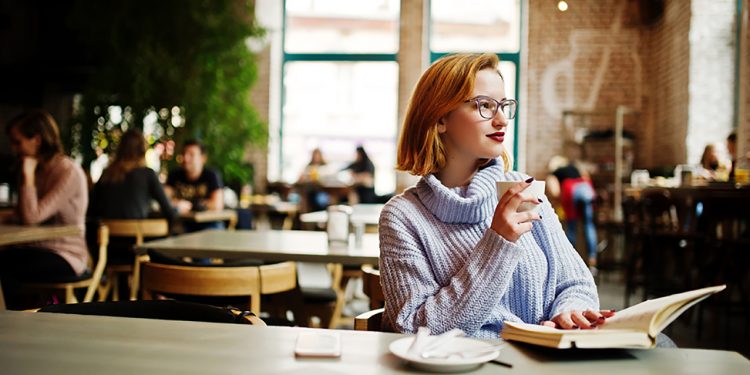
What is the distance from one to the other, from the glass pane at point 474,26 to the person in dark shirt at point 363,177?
1.89m

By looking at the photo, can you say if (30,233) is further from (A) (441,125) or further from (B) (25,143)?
(A) (441,125)

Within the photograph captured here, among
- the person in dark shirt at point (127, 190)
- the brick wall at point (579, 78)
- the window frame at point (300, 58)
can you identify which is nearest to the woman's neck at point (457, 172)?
the person in dark shirt at point (127, 190)

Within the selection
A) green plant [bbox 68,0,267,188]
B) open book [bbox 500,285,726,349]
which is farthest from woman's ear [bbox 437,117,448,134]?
green plant [bbox 68,0,267,188]

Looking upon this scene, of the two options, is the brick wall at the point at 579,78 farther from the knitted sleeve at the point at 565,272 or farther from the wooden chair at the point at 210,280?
the knitted sleeve at the point at 565,272

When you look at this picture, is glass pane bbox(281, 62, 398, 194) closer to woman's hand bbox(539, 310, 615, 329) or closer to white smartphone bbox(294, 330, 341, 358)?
woman's hand bbox(539, 310, 615, 329)

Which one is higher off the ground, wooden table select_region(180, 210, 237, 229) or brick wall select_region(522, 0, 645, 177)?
brick wall select_region(522, 0, 645, 177)

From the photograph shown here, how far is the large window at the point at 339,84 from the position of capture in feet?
32.8

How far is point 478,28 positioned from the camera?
968 cm

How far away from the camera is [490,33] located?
9.63 meters

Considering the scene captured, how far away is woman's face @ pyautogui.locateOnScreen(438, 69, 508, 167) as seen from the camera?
152 cm

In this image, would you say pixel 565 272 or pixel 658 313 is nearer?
pixel 658 313

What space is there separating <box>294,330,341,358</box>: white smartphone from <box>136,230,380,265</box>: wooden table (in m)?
1.44

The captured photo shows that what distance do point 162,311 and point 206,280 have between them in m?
0.75

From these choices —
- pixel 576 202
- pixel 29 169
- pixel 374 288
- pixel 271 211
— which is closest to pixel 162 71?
pixel 271 211
